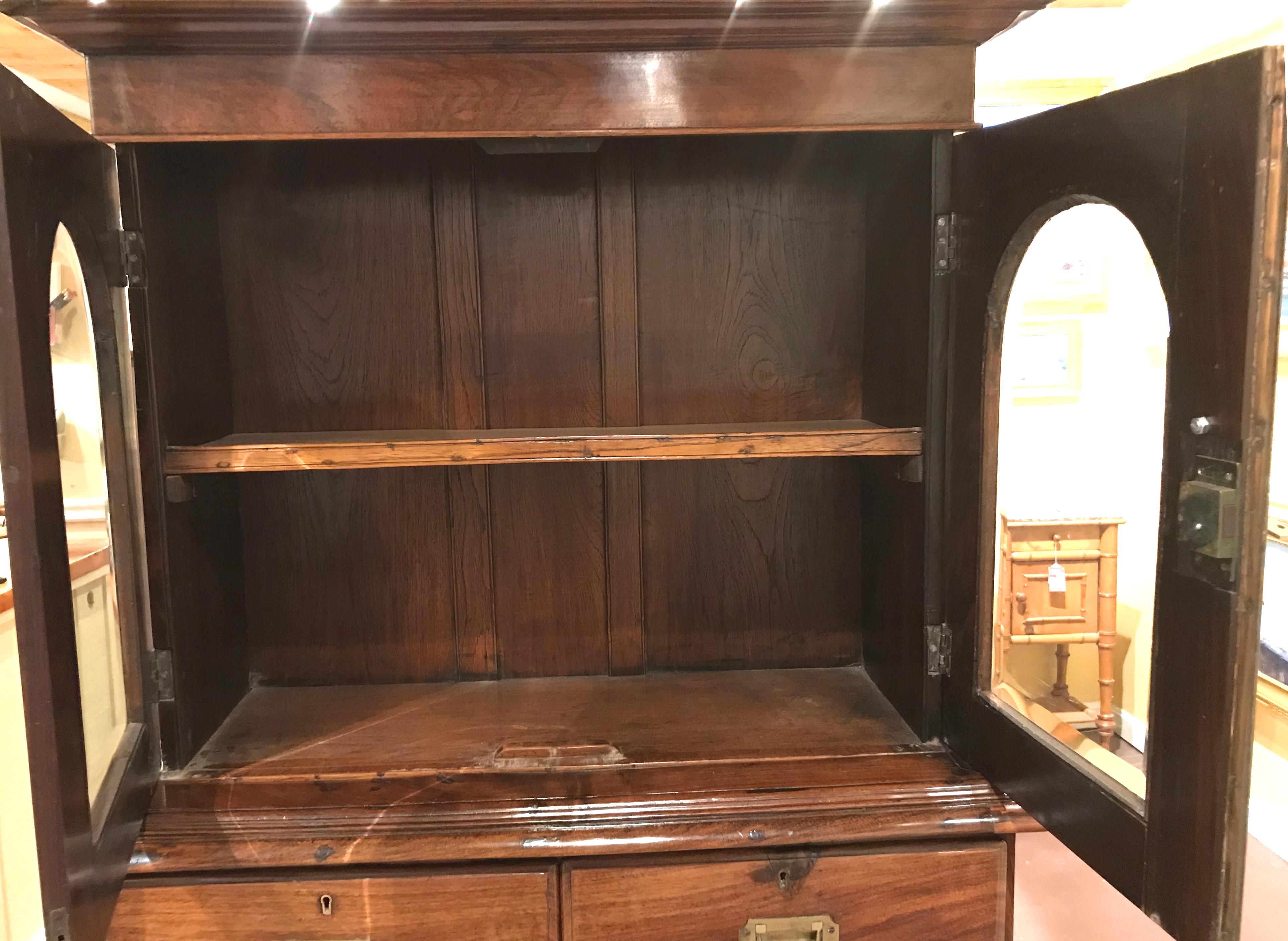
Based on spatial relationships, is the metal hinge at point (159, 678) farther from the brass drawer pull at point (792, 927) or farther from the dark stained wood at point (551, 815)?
the brass drawer pull at point (792, 927)

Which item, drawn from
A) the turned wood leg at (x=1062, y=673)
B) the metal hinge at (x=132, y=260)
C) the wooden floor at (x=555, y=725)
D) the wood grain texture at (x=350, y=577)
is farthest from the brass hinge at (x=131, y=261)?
the turned wood leg at (x=1062, y=673)

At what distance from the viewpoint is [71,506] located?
2.91 ft

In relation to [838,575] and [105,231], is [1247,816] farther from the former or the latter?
[105,231]

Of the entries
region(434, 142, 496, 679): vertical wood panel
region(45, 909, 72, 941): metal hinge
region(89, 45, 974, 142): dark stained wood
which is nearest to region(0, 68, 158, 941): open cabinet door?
region(45, 909, 72, 941): metal hinge

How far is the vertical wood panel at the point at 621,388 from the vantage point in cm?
132

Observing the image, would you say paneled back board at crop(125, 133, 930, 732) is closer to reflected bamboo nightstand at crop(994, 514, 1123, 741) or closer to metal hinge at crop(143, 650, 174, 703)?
metal hinge at crop(143, 650, 174, 703)

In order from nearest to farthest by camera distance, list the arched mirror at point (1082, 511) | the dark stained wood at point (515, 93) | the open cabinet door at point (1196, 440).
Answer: the open cabinet door at point (1196, 440)
the arched mirror at point (1082, 511)
the dark stained wood at point (515, 93)

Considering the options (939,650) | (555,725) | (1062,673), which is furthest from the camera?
(555,725)

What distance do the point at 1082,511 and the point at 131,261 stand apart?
57.8 inches

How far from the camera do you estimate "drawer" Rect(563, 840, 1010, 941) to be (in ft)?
3.30

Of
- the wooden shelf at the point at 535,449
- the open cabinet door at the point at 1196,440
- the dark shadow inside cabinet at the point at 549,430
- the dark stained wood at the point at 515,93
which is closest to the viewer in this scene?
the open cabinet door at the point at 1196,440

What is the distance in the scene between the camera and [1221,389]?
2.25ft

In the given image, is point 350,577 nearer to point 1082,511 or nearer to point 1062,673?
point 1062,673

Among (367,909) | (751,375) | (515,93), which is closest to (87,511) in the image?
(367,909)
